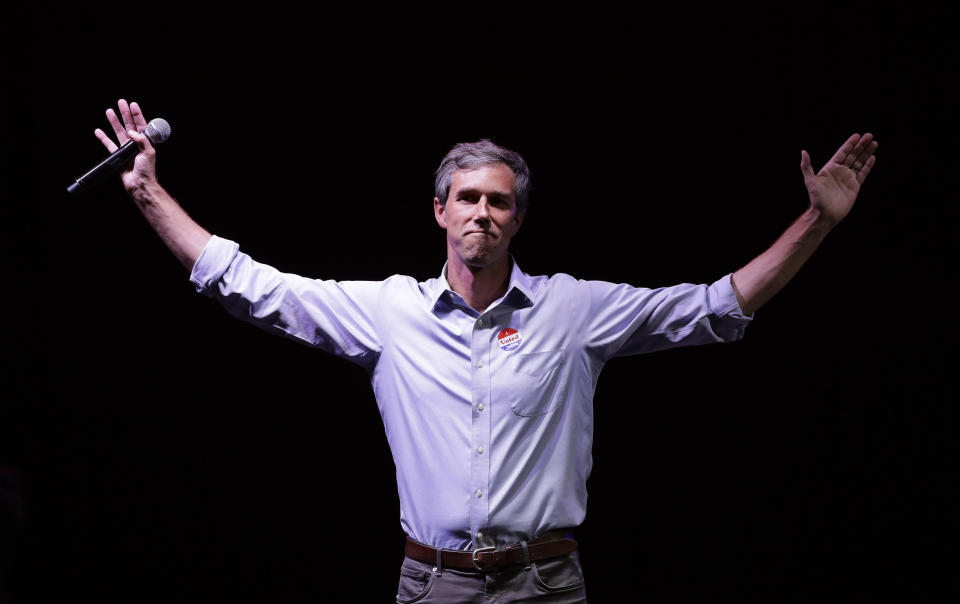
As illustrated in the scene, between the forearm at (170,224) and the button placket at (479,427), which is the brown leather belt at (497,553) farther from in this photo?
the forearm at (170,224)

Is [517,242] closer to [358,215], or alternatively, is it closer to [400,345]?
[358,215]

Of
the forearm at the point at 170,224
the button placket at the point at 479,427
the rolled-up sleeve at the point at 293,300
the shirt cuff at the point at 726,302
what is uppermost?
the shirt cuff at the point at 726,302

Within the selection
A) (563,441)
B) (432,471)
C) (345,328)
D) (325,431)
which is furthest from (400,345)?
(325,431)

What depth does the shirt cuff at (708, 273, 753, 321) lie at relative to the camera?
2.27 metres

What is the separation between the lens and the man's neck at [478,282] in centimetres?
238

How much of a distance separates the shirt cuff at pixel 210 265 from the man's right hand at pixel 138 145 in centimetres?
24

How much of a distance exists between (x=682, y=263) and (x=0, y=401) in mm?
2443

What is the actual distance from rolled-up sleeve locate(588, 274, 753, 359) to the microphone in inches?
48.0

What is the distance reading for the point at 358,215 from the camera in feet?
10.7

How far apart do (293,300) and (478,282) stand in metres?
0.50

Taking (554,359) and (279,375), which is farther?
(279,375)

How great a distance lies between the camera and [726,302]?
→ 2279 mm

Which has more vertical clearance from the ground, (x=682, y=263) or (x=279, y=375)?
(x=682, y=263)

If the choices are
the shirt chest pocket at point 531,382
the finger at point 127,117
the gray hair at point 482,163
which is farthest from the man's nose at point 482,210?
the finger at point 127,117
